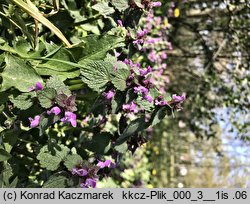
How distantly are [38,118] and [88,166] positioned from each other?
0.15 metres

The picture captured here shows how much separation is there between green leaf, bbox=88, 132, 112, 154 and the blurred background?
3.66 ft

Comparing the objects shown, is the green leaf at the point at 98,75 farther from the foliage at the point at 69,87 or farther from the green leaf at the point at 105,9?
the green leaf at the point at 105,9

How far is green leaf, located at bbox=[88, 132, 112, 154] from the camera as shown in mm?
1242

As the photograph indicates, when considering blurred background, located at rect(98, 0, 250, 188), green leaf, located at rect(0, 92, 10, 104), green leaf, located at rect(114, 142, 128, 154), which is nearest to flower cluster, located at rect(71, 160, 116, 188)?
green leaf, located at rect(114, 142, 128, 154)

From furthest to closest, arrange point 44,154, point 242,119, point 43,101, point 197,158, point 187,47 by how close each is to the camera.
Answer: point 197,158 → point 187,47 → point 242,119 → point 44,154 → point 43,101

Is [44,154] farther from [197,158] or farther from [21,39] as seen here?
[197,158]

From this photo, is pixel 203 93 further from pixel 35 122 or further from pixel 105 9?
pixel 35 122

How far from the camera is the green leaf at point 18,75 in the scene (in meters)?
1.02

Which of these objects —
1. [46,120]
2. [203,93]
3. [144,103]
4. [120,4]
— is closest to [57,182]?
[46,120]

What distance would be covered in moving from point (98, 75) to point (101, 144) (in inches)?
10.4

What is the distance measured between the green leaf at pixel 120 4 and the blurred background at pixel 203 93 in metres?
1.09

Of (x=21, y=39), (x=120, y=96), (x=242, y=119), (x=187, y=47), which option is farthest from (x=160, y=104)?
(x=187, y=47)

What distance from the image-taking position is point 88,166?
1.07 metres

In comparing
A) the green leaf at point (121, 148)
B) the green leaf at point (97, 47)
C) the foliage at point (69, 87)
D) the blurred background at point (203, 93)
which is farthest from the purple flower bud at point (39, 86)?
the blurred background at point (203, 93)
